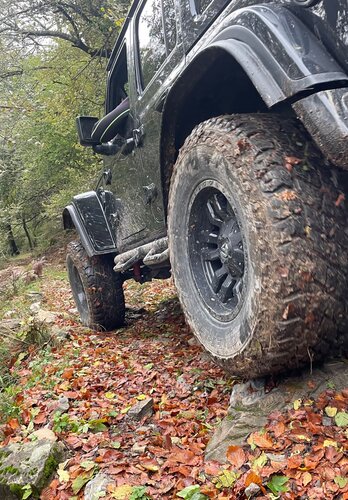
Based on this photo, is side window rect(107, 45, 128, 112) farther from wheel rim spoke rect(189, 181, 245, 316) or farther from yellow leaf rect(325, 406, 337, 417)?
yellow leaf rect(325, 406, 337, 417)

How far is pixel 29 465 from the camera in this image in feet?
6.98

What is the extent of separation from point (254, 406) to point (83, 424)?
918 mm

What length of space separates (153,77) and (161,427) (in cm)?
219

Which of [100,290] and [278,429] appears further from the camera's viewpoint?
[100,290]

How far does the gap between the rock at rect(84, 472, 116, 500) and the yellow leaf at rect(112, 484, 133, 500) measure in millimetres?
46

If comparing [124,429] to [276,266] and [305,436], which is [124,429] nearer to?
[305,436]

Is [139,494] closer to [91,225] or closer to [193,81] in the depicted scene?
[193,81]

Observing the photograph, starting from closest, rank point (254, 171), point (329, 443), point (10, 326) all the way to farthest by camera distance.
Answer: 1. point (329, 443)
2. point (254, 171)
3. point (10, 326)

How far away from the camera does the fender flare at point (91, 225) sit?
4.52 m

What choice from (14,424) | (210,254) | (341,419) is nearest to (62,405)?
(14,424)

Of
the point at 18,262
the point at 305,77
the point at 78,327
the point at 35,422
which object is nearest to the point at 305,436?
the point at 305,77

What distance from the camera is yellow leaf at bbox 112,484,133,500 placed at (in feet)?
5.93

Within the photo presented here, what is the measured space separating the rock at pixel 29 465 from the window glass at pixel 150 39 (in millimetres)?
2368

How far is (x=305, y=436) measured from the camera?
1.80 m
